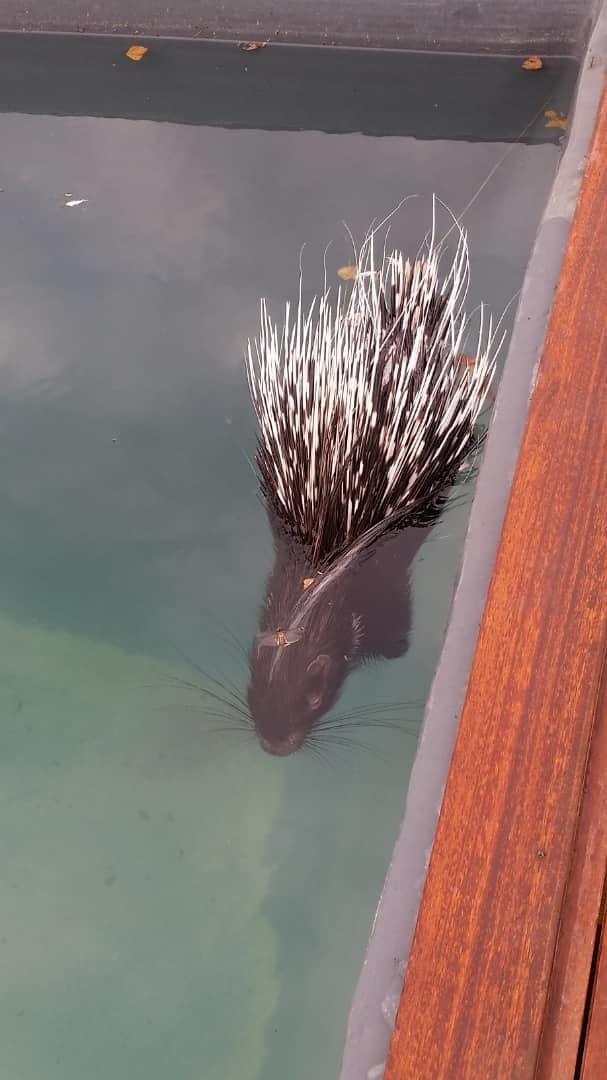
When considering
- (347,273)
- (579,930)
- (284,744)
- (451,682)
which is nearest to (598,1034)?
(579,930)

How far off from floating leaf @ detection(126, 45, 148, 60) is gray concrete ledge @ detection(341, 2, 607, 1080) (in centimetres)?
176

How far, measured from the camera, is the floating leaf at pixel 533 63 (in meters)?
2.62

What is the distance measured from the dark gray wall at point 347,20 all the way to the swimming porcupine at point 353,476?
0.97 m

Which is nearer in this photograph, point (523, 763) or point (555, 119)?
point (523, 763)

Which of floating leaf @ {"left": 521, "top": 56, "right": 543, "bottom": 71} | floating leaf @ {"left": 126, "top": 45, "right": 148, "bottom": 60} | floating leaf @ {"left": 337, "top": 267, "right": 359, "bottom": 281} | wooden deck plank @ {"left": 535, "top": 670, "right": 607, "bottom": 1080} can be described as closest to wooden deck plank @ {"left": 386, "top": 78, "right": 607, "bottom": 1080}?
wooden deck plank @ {"left": 535, "top": 670, "right": 607, "bottom": 1080}

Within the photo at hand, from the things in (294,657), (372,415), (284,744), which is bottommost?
(284,744)

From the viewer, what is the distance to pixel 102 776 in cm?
188

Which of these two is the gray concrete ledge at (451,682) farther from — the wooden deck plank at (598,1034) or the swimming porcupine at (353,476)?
the swimming porcupine at (353,476)

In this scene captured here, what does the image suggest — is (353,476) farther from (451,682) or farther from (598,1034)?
(598,1034)

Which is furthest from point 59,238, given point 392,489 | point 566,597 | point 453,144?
point 566,597

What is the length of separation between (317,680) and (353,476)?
1.30 feet

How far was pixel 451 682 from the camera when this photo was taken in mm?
1127

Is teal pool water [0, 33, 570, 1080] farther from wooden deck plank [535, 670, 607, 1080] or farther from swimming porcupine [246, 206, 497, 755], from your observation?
wooden deck plank [535, 670, 607, 1080]

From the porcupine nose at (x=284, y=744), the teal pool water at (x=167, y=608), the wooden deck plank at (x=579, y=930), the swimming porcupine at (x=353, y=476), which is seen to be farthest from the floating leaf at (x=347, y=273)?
the wooden deck plank at (x=579, y=930)
